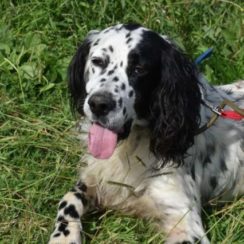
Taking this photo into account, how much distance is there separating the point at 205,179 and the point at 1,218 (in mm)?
1121

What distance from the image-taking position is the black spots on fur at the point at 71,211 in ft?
13.1

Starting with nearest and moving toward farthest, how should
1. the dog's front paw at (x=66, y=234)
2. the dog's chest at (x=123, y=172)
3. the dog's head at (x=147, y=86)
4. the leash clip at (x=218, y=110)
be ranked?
the dog's head at (x=147, y=86) < the dog's front paw at (x=66, y=234) < the leash clip at (x=218, y=110) < the dog's chest at (x=123, y=172)

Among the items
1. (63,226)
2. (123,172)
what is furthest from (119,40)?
(63,226)

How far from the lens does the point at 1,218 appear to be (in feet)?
13.2

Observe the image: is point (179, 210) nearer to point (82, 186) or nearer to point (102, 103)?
point (82, 186)

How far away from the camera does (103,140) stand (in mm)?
3719

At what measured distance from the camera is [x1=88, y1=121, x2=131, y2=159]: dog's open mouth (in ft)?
12.1

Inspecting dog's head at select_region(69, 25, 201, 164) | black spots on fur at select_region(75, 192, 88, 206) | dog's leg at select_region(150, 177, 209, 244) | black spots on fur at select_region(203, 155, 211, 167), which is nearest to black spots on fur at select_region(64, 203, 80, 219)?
black spots on fur at select_region(75, 192, 88, 206)

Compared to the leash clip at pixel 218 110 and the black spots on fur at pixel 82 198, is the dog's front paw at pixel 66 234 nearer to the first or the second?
the black spots on fur at pixel 82 198

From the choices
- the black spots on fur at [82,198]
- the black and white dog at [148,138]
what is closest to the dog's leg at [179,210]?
the black and white dog at [148,138]

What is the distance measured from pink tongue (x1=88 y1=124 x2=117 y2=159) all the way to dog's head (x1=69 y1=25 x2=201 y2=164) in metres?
0.03

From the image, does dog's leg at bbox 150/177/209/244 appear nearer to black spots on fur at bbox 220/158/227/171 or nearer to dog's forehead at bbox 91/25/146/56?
black spots on fur at bbox 220/158/227/171

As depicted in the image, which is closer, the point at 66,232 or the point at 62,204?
the point at 66,232

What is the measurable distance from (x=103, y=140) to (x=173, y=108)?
423 millimetres
